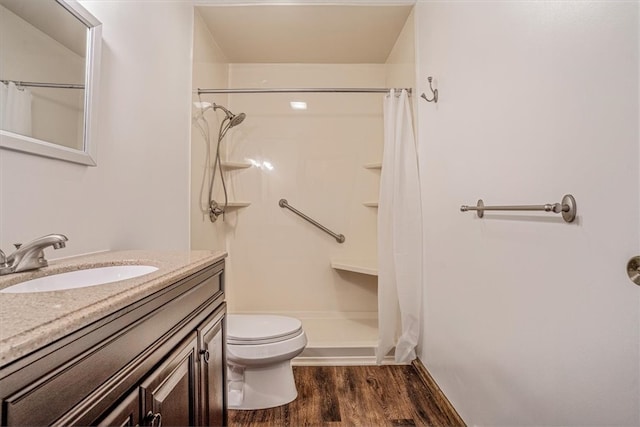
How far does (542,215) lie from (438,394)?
118 centimetres

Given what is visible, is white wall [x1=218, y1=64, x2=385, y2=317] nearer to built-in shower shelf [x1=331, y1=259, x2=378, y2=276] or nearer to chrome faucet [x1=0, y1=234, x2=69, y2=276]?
built-in shower shelf [x1=331, y1=259, x2=378, y2=276]

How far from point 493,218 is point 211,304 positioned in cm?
104

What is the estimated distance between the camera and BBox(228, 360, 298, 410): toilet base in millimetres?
1605

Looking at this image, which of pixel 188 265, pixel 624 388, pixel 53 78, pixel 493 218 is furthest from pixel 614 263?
pixel 53 78

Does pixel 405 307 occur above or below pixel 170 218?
below

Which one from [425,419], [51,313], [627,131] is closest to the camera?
[51,313]

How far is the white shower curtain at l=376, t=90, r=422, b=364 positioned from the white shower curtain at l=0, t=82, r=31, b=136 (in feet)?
5.62

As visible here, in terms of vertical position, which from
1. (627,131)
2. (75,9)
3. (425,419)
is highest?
(75,9)

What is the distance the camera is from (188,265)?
0.89 metres

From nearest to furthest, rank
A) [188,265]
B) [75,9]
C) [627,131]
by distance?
[627,131], [188,265], [75,9]

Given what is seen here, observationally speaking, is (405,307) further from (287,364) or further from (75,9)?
(75,9)

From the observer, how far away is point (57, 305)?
0.52 m

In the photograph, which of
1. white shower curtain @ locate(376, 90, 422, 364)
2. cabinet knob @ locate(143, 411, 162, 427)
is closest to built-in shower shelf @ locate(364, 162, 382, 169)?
white shower curtain @ locate(376, 90, 422, 364)

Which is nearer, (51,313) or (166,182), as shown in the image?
(51,313)
